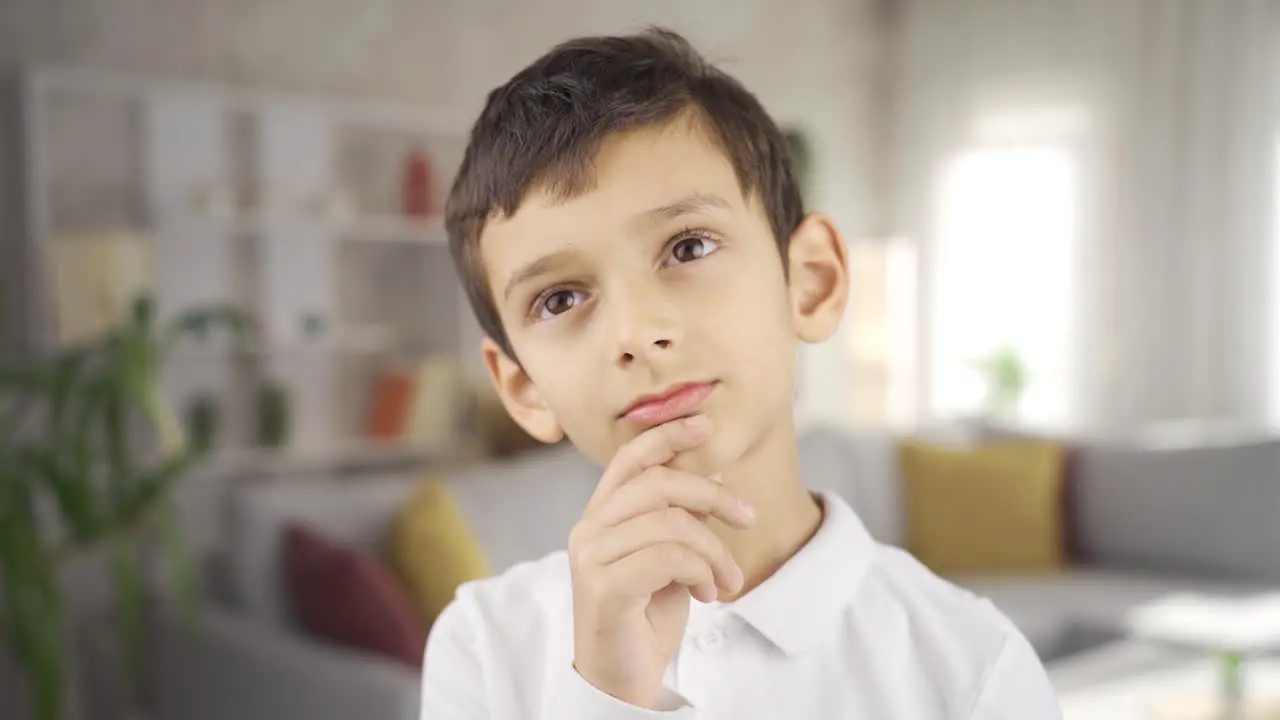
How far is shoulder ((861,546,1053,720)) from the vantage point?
0.60 m

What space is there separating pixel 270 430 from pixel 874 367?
3.07 metres

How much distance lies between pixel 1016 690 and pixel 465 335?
373 centimetres

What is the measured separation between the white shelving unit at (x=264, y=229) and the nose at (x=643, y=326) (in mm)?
3245

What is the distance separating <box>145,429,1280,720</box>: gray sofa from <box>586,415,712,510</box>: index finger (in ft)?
4.38

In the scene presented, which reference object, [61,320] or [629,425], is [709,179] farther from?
[61,320]

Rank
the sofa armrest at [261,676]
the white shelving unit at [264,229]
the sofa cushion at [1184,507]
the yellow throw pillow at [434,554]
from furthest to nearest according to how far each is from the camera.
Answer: the white shelving unit at [264,229]
the sofa cushion at [1184,507]
the yellow throw pillow at [434,554]
the sofa armrest at [261,676]

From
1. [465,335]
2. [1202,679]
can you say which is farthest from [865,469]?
[465,335]

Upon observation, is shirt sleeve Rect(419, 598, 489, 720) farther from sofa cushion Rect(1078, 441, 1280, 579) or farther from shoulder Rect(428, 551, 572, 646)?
sofa cushion Rect(1078, 441, 1280, 579)

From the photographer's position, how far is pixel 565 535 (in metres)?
1.77

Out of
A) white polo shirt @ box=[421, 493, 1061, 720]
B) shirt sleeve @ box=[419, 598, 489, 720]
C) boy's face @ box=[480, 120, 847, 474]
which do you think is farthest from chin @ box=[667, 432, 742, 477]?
shirt sleeve @ box=[419, 598, 489, 720]

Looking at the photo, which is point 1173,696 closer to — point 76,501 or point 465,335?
point 76,501

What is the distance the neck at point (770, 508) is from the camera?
24.6 inches

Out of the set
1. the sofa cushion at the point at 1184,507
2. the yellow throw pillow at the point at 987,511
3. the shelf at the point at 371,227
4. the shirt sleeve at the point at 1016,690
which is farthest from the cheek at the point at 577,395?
the shelf at the point at 371,227

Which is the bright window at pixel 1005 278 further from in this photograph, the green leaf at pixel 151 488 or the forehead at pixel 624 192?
the forehead at pixel 624 192
